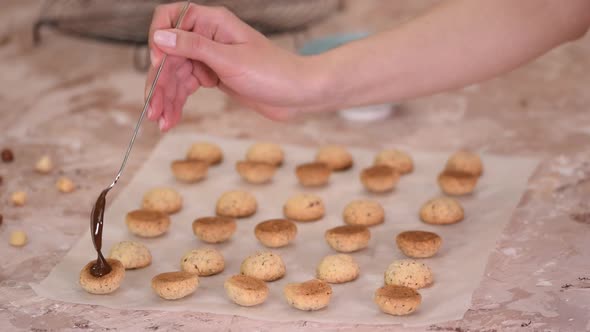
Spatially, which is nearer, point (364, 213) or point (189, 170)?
point (364, 213)

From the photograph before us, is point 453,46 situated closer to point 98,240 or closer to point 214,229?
point 214,229

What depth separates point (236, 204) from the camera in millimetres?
1710

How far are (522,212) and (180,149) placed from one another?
0.76 meters

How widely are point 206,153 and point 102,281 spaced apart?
1.86 feet

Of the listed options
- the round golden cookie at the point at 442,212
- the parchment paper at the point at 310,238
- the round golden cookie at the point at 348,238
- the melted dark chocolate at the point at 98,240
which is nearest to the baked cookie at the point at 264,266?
the parchment paper at the point at 310,238

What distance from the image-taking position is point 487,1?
157cm

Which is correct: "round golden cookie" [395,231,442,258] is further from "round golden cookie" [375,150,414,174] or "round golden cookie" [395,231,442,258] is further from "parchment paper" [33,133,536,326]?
"round golden cookie" [375,150,414,174]

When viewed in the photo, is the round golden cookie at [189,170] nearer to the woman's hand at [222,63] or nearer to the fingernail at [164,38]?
the woman's hand at [222,63]

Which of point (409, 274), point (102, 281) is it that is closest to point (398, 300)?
point (409, 274)

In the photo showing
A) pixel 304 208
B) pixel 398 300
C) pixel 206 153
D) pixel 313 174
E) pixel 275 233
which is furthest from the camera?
pixel 206 153

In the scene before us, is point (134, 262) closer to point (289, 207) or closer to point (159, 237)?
point (159, 237)

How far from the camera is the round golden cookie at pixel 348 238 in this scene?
1.56 metres

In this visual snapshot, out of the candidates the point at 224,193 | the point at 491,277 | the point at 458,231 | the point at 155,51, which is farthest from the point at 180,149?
the point at 491,277

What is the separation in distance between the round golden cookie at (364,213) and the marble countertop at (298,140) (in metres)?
0.23
